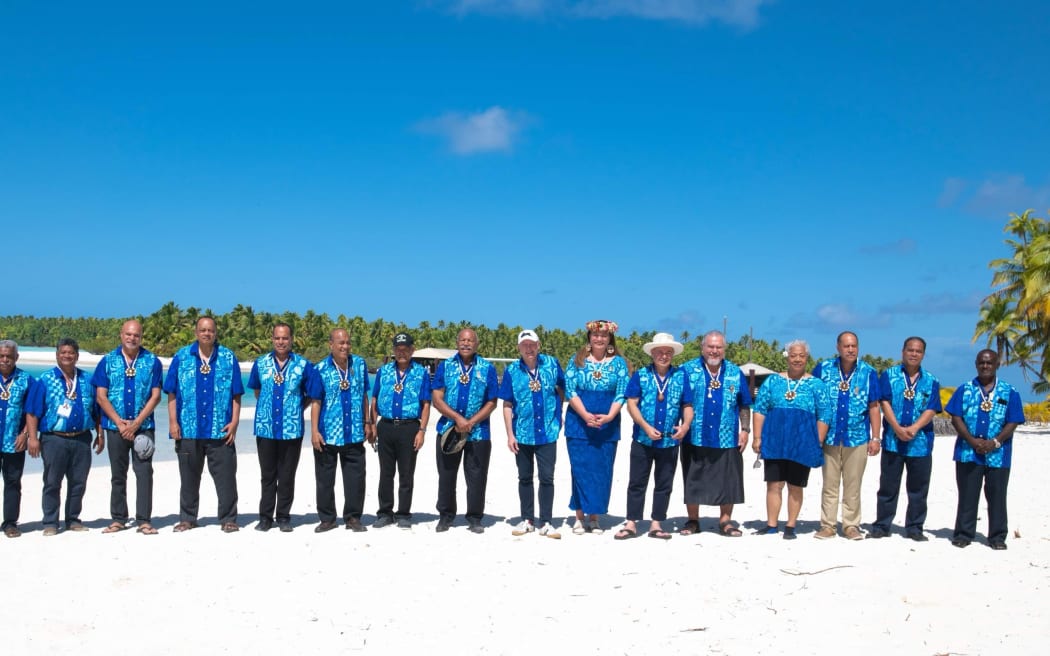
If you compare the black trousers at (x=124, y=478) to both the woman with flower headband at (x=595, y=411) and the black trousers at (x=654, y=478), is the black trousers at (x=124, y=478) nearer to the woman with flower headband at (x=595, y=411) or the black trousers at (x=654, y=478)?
the woman with flower headband at (x=595, y=411)

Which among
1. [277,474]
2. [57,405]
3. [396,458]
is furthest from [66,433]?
[396,458]

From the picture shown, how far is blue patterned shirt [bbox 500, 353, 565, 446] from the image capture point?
6844 millimetres

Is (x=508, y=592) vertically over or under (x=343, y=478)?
under

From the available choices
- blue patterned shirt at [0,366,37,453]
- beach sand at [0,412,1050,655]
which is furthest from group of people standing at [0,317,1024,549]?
beach sand at [0,412,1050,655]

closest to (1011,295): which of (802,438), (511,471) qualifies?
(511,471)

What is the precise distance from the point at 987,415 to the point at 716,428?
2.14 metres

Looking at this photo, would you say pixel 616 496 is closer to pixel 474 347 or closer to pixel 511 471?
pixel 511 471

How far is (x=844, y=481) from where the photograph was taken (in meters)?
6.85

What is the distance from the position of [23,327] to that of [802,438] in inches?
4588

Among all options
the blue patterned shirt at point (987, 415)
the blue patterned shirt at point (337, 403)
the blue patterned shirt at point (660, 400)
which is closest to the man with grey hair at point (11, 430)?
the blue patterned shirt at point (337, 403)

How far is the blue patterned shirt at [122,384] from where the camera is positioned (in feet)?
21.7

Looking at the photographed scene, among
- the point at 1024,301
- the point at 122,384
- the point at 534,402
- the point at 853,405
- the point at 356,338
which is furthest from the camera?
the point at 356,338

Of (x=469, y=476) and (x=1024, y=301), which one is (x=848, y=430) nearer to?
(x=469, y=476)

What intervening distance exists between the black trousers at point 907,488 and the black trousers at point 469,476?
3.23m
